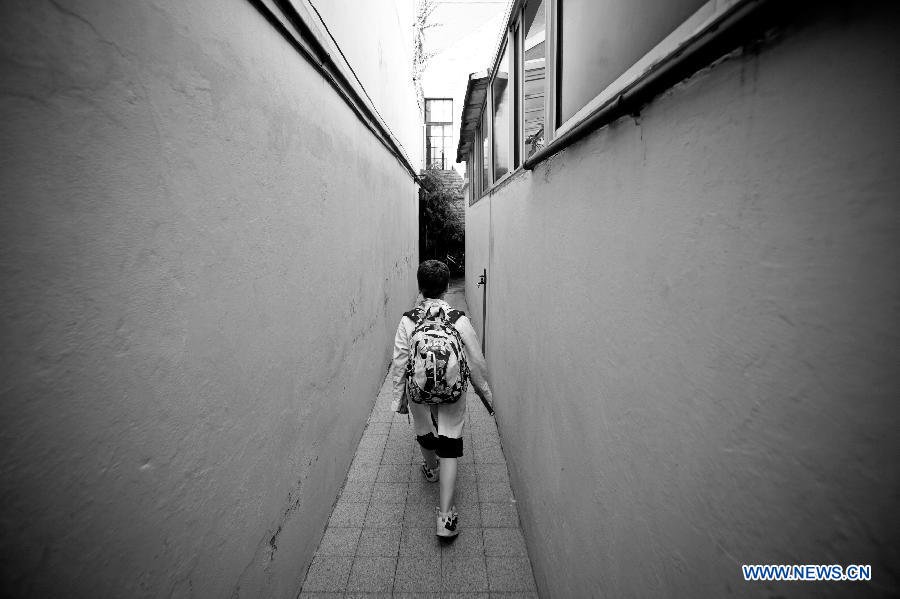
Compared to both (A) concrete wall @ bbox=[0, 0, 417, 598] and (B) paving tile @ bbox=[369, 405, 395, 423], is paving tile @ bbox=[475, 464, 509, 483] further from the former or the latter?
(A) concrete wall @ bbox=[0, 0, 417, 598]

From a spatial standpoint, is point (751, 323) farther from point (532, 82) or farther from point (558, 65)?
point (532, 82)

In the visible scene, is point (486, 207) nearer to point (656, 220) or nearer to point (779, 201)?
point (656, 220)

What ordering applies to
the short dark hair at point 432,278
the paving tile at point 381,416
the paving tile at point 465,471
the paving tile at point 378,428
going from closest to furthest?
the short dark hair at point 432,278
the paving tile at point 465,471
the paving tile at point 378,428
the paving tile at point 381,416

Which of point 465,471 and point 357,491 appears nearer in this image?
point 357,491

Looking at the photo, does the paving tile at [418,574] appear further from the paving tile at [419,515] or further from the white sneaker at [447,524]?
the paving tile at [419,515]

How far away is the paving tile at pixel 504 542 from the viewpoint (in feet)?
9.13

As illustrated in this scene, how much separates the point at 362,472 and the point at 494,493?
1255mm

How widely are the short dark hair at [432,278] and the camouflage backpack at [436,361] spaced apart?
0.23m

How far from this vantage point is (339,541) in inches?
112

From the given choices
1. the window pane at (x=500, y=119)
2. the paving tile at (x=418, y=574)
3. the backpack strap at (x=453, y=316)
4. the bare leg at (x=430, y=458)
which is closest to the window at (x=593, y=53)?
the window pane at (x=500, y=119)

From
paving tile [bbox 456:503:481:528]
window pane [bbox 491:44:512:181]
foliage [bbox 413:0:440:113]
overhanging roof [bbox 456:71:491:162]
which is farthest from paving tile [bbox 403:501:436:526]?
foliage [bbox 413:0:440:113]

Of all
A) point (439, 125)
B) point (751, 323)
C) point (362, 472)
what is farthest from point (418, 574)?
point (439, 125)

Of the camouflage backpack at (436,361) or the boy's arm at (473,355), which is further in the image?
the boy's arm at (473,355)

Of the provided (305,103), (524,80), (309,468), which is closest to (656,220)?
(305,103)
